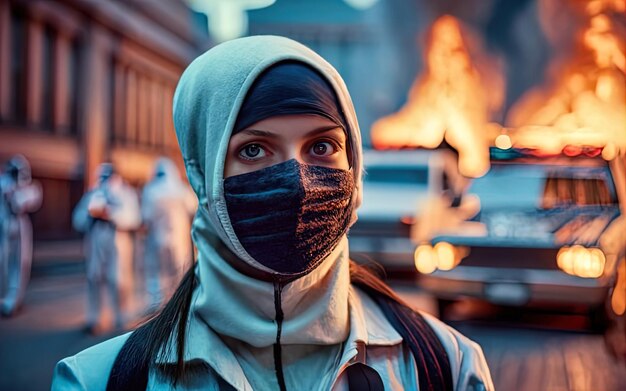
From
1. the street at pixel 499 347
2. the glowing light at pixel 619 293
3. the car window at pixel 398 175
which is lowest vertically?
the street at pixel 499 347

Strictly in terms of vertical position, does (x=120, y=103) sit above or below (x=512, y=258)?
above

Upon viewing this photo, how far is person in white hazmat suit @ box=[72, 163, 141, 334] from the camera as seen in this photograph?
681 centimetres

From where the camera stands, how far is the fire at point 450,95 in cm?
2052

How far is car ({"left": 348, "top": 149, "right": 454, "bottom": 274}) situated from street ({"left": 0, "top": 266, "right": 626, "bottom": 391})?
1.18 meters

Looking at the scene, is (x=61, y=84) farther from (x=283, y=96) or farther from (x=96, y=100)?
(x=283, y=96)

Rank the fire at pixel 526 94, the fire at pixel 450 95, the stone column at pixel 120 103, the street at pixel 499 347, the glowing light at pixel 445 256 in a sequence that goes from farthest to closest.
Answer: the fire at pixel 450 95
the stone column at pixel 120 103
the fire at pixel 526 94
the glowing light at pixel 445 256
the street at pixel 499 347

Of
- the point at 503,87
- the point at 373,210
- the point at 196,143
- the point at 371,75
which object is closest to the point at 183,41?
the point at 371,75

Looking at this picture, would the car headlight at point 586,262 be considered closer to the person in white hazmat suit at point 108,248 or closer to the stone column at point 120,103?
the person in white hazmat suit at point 108,248

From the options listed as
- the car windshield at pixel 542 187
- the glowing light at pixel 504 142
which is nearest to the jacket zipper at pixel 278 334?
the car windshield at pixel 542 187

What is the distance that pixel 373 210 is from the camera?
10.2 metres

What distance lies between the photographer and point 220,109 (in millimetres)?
1331

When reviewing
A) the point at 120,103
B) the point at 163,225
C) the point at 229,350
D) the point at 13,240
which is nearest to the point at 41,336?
the point at 163,225

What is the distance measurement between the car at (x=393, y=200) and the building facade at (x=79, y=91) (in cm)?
688

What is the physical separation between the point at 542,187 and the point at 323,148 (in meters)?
6.70
